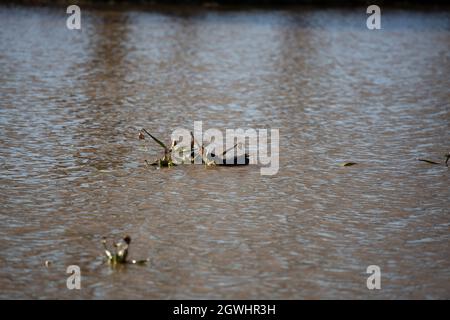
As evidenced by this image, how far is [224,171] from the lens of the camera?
466 cm

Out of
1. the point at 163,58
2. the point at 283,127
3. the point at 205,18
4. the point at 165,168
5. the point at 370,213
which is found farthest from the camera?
the point at 205,18

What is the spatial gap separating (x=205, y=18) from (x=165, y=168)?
626 centimetres

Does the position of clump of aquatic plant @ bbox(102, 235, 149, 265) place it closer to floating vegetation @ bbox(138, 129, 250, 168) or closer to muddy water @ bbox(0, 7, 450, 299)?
muddy water @ bbox(0, 7, 450, 299)

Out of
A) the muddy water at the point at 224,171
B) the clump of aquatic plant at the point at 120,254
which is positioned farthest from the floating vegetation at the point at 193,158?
the clump of aquatic plant at the point at 120,254

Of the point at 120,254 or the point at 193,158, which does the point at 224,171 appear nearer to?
the point at 193,158

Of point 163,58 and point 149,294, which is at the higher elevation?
point 163,58

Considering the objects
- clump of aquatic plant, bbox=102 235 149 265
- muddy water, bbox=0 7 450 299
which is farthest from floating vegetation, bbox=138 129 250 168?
clump of aquatic plant, bbox=102 235 149 265

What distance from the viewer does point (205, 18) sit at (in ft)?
35.0

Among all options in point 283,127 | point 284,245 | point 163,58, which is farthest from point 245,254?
point 163,58

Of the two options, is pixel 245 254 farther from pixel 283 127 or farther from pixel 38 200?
pixel 283 127

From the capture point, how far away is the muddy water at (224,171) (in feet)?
10.6

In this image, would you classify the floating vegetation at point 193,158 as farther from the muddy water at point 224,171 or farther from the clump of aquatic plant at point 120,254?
the clump of aquatic plant at point 120,254

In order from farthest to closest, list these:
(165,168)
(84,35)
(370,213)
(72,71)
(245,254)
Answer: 1. (84,35)
2. (72,71)
3. (165,168)
4. (370,213)
5. (245,254)

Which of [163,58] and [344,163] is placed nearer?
[344,163]
